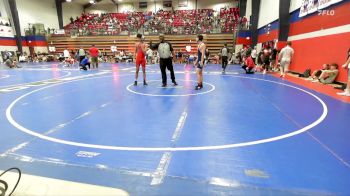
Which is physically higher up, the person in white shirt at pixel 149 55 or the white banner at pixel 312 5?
the white banner at pixel 312 5

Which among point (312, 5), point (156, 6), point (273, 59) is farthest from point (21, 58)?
point (312, 5)

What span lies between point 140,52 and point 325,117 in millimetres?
6424

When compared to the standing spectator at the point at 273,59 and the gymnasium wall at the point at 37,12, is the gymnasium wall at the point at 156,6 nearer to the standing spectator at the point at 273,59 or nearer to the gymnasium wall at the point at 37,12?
the gymnasium wall at the point at 37,12

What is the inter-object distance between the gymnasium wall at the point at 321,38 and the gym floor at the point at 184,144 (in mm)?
4282

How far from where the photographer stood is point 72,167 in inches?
110

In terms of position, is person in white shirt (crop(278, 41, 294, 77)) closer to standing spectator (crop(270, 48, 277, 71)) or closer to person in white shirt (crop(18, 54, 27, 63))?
standing spectator (crop(270, 48, 277, 71))

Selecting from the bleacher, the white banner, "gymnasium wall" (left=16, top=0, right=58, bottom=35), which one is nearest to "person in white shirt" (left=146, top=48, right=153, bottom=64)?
the bleacher

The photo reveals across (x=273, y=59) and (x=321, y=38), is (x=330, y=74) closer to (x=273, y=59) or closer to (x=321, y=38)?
(x=321, y=38)

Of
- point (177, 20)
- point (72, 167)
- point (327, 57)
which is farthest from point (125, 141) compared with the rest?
point (177, 20)

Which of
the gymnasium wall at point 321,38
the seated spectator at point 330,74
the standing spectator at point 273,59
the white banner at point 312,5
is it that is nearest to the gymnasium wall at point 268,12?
the gymnasium wall at point 321,38

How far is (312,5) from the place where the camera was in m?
11.3

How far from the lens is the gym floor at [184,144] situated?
2.51m

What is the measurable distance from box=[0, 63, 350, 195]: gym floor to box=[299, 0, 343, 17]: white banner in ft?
20.4

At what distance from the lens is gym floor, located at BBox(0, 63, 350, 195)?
251cm
